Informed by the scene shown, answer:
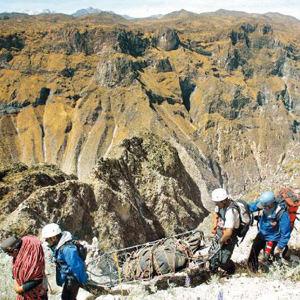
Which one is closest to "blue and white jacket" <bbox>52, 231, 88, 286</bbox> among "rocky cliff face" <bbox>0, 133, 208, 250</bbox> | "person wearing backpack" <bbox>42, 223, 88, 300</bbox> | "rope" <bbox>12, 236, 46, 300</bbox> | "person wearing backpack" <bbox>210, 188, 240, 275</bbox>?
"person wearing backpack" <bbox>42, 223, 88, 300</bbox>

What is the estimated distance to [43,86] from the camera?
154 meters

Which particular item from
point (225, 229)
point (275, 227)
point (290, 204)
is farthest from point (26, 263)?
point (290, 204)

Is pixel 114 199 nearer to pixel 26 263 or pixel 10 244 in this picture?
pixel 26 263

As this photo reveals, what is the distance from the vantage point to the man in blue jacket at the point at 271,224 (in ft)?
28.1

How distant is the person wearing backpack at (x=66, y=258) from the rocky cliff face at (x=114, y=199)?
7.85 m

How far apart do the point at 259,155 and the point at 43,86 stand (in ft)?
344

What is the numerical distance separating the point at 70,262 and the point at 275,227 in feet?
16.6

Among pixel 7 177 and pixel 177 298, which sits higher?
pixel 177 298

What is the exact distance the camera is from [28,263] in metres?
6.60

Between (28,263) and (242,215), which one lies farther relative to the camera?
(242,215)

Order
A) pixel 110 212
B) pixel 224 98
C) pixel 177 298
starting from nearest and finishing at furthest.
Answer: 1. pixel 177 298
2. pixel 110 212
3. pixel 224 98

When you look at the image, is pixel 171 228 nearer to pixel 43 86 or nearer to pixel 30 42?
pixel 43 86

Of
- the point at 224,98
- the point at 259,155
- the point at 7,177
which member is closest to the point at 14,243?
the point at 7,177

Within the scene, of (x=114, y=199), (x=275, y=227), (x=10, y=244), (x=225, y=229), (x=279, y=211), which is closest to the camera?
(x=10, y=244)
